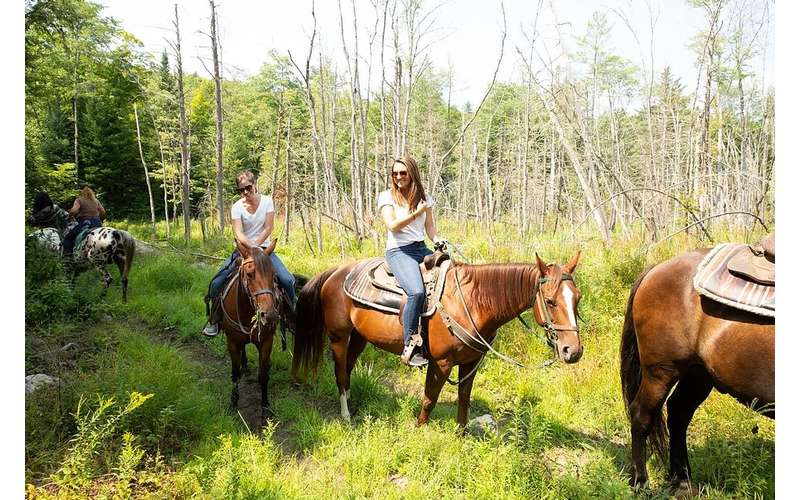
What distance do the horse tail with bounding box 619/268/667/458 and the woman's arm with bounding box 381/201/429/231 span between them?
180 centimetres

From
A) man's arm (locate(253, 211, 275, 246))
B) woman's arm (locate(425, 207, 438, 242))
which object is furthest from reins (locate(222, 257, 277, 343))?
woman's arm (locate(425, 207, 438, 242))

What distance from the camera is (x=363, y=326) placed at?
13.6 feet

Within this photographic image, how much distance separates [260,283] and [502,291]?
2022 mm

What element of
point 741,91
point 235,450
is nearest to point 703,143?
point 741,91

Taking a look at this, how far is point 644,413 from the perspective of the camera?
325 cm

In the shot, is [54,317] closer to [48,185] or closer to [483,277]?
[48,185]

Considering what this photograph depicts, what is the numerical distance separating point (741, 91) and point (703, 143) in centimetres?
480

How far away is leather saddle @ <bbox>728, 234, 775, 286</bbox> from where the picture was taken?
252 centimetres

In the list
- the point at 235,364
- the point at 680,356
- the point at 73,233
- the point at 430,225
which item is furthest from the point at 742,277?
the point at 73,233

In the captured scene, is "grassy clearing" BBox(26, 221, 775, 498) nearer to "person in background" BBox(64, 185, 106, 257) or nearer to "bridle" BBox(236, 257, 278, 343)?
"bridle" BBox(236, 257, 278, 343)

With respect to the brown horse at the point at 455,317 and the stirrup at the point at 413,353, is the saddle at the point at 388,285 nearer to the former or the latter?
the brown horse at the point at 455,317

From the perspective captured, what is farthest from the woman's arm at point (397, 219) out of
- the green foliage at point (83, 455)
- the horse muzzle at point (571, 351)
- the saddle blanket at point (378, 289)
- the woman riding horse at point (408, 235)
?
the green foliage at point (83, 455)

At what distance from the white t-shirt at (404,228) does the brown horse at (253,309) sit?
3.58 ft

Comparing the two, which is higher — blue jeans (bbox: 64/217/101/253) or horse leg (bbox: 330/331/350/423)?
blue jeans (bbox: 64/217/101/253)
